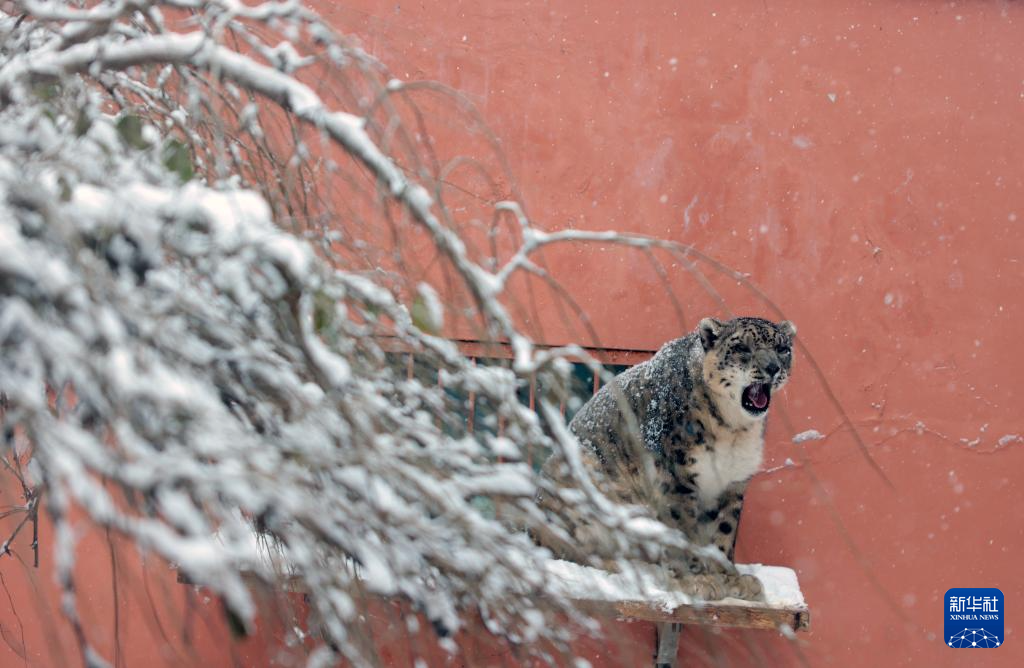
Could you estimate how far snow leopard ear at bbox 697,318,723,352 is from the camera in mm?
2504

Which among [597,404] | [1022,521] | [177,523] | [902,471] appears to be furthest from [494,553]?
[1022,521]

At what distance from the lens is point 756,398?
252 cm

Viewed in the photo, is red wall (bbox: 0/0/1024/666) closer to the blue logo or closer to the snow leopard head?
the blue logo

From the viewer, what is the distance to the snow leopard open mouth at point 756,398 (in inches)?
98.6

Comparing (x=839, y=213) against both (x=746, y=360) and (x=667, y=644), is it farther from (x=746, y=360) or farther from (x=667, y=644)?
(x=667, y=644)

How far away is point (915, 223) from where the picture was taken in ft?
9.36

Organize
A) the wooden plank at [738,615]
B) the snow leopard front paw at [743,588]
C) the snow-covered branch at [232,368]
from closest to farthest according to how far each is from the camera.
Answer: the snow-covered branch at [232,368] < the wooden plank at [738,615] < the snow leopard front paw at [743,588]

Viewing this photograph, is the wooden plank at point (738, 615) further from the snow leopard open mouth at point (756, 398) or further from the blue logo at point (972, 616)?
the blue logo at point (972, 616)

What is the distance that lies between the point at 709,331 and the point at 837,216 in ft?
2.02

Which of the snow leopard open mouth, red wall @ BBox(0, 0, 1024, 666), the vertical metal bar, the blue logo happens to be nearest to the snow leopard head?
the snow leopard open mouth

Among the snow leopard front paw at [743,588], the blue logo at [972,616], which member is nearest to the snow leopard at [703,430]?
the snow leopard front paw at [743,588]

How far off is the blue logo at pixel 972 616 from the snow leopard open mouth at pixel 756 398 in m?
0.88

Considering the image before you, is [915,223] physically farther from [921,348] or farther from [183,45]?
[183,45]

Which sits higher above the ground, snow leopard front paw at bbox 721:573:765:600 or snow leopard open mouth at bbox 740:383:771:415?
snow leopard open mouth at bbox 740:383:771:415
